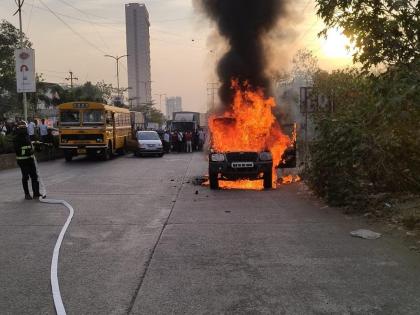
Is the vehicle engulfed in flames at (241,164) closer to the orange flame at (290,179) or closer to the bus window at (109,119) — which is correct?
the orange flame at (290,179)

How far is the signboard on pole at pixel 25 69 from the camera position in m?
24.4

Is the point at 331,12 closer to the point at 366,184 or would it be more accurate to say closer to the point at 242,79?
the point at 366,184

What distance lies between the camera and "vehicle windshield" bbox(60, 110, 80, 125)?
24.8 metres

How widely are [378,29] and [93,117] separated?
18693 millimetres

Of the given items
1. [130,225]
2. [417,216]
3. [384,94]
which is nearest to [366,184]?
[417,216]

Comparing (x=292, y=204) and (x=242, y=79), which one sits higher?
(x=242, y=79)

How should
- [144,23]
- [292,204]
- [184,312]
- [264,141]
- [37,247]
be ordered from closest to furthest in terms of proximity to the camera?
[184,312]
[37,247]
[292,204]
[264,141]
[144,23]

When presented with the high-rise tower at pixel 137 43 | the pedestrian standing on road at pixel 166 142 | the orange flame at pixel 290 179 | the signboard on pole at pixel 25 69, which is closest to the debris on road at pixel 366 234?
the orange flame at pixel 290 179

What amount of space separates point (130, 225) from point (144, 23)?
39821 mm

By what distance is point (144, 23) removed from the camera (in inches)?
1802

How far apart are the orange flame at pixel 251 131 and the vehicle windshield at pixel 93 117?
1073 cm

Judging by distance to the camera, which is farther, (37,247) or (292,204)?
(292,204)

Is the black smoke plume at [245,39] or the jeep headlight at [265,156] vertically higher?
the black smoke plume at [245,39]

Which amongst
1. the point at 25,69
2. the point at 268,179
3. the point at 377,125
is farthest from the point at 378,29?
the point at 25,69
